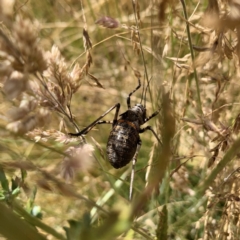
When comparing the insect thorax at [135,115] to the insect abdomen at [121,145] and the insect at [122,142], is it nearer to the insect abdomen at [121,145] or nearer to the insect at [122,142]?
the insect at [122,142]

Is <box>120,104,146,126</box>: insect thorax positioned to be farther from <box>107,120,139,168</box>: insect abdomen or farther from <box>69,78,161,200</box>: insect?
<box>107,120,139,168</box>: insect abdomen

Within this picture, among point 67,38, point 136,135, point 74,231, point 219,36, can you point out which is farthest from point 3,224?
point 67,38

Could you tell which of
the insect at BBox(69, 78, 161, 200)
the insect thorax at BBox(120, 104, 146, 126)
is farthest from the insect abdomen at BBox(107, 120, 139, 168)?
the insect thorax at BBox(120, 104, 146, 126)

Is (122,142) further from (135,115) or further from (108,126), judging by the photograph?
(108,126)

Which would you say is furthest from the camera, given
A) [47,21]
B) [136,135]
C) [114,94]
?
[47,21]

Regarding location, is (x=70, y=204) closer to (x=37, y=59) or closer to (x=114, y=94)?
(x=114, y=94)

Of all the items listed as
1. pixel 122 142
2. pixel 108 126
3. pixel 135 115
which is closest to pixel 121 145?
pixel 122 142

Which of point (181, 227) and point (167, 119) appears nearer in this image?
point (167, 119)
